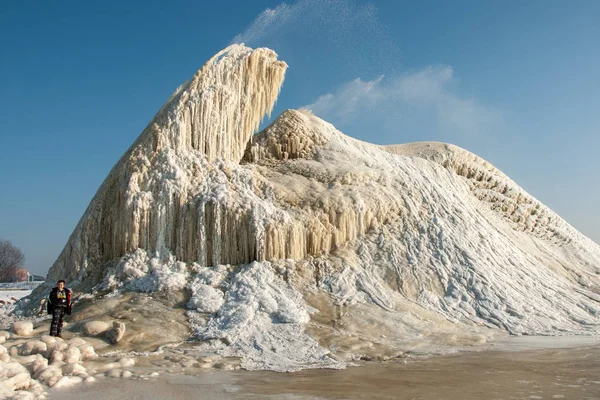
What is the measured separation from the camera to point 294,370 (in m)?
8.94

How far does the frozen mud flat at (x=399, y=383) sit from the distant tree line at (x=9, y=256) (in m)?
55.7

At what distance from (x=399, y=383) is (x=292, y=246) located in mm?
6130

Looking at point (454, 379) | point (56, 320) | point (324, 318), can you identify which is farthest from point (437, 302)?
point (56, 320)

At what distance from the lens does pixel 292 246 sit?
13.5 m

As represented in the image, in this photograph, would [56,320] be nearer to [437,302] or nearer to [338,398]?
[338,398]

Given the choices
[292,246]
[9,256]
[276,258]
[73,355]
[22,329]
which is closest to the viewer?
[73,355]

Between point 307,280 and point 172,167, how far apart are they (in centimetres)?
462

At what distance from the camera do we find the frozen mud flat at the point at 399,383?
7.04m

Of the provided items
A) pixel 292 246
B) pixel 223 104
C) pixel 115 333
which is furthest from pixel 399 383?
pixel 223 104

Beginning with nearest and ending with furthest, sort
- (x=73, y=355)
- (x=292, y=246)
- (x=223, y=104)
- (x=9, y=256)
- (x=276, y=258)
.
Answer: (x=73, y=355) → (x=276, y=258) → (x=292, y=246) → (x=223, y=104) → (x=9, y=256)

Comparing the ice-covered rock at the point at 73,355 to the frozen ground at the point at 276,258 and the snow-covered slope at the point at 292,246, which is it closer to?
the frozen ground at the point at 276,258

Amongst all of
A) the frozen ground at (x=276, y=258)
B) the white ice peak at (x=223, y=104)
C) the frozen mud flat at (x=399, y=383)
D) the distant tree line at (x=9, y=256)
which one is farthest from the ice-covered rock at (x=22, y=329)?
the distant tree line at (x=9, y=256)

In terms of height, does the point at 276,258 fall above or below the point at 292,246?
below

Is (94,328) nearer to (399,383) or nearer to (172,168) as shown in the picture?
(172,168)
